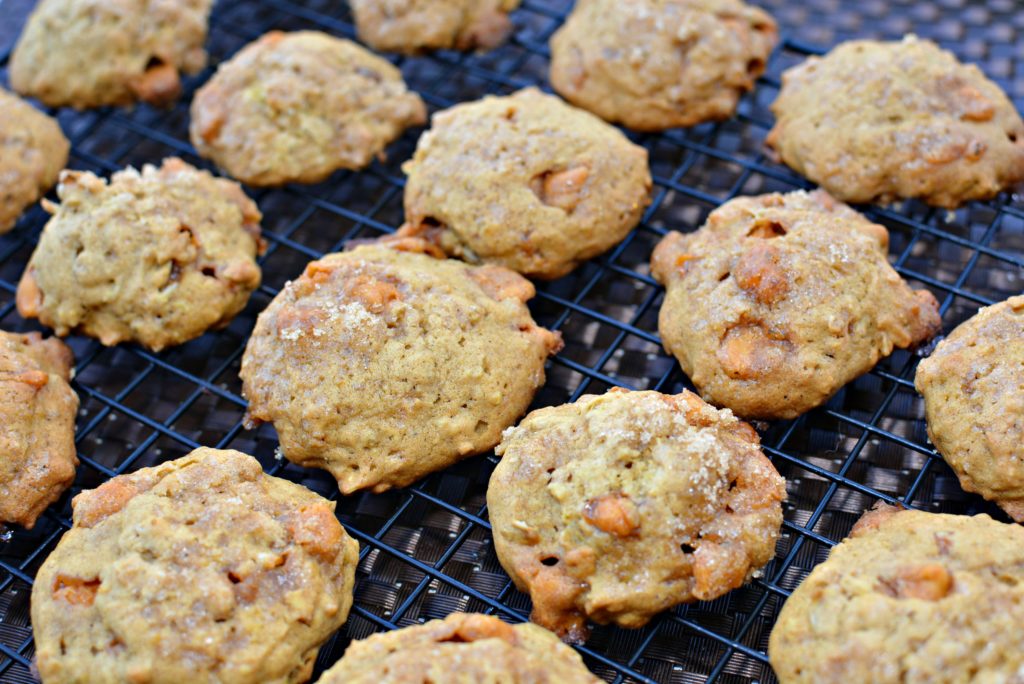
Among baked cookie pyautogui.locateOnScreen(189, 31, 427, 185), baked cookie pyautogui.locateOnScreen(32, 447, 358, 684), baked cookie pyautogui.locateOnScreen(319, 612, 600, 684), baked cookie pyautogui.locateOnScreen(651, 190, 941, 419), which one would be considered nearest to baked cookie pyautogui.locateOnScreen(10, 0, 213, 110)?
baked cookie pyautogui.locateOnScreen(189, 31, 427, 185)

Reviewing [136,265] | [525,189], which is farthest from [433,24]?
[136,265]

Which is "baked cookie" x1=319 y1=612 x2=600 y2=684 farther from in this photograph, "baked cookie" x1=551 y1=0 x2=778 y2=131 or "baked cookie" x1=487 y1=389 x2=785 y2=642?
"baked cookie" x1=551 y1=0 x2=778 y2=131

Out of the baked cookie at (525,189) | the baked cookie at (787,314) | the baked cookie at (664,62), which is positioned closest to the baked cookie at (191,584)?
the baked cookie at (525,189)

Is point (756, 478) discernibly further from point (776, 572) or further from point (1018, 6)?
point (1018, 6)

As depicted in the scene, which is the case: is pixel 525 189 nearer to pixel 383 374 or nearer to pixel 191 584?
pixel 383 374

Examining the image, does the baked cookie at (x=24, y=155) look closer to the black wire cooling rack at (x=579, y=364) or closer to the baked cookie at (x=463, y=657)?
the black wire cooling rack at (x=579, y=364)

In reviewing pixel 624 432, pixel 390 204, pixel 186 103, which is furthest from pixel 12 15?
pixel 624 432
